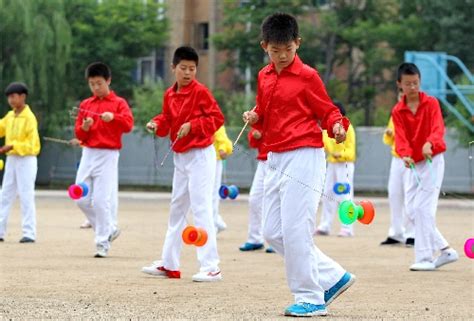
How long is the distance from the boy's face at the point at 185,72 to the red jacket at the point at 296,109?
2791 mm

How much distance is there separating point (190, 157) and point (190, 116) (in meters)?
0.40

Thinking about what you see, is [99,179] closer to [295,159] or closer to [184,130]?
[184,130]

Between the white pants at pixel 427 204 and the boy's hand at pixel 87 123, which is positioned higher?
the boy's hand at pixel 87 123

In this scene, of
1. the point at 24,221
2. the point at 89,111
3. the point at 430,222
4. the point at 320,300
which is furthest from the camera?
the point at 24,221

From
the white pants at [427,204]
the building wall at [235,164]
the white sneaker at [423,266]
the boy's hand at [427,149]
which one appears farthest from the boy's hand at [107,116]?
the building wall at [235,164]

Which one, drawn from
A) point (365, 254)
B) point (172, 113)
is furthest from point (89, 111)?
point (365, 254)

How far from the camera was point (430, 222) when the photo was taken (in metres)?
14.4

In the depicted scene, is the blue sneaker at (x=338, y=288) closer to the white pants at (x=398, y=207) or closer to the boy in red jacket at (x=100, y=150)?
the boy in red jacket at (x=100, y=150)

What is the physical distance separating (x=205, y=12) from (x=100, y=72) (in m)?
40.2

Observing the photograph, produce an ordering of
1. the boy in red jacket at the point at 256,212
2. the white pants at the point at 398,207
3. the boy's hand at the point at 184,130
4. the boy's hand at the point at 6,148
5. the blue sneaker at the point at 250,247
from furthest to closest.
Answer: the white pants at the point at 398,207 < the boy's hand at the point at 6,148 < the blue sneaker at the point at 250,247 < the boy in red jacket at the point at 256,212 < the boy's hand at the point at 184,130

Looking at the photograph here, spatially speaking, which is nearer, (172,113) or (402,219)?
(172,113)

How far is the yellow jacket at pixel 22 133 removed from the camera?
17.9 meters

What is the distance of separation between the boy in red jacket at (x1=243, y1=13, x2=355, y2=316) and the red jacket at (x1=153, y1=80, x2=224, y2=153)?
2.54 meters

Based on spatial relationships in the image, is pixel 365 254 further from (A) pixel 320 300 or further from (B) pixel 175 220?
(A) pixel 320 300
